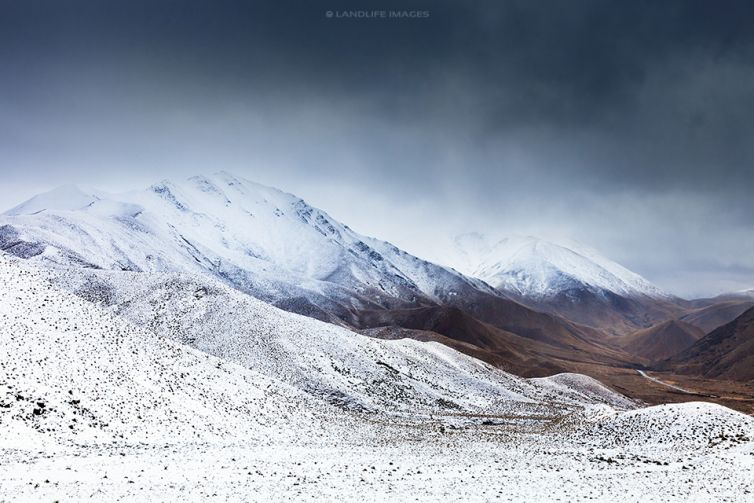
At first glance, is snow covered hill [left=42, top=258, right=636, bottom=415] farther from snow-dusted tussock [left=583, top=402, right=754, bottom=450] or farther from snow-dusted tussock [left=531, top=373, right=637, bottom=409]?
snow-dusted tussock [left=583, top=402, right=754, bottom=450]

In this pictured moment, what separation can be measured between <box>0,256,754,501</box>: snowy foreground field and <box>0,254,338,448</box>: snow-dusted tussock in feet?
0.45

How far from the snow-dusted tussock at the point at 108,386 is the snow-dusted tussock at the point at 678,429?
2448 centimetres

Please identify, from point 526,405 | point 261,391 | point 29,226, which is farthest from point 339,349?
point 29,226

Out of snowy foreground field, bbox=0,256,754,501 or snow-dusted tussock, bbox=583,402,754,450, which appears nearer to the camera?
snowy foreground field, bbox=0,256,754,501

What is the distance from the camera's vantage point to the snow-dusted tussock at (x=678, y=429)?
38906mm

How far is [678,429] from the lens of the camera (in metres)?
41.4

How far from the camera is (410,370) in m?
71.6

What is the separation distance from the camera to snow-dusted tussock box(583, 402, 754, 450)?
38.9m

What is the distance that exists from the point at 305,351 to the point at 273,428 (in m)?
25.2

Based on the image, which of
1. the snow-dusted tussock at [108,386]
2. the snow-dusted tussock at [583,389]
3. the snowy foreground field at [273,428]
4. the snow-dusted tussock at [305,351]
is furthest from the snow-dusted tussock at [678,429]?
the snow-dusted tussock at [583,389]

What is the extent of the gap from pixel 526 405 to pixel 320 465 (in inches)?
2001

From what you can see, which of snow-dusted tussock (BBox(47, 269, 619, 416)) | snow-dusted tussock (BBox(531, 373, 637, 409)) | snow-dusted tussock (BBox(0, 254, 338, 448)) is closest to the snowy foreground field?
snow-dusted tussock (BBox(0, 254, 338, 448))

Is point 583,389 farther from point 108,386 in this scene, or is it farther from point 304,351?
point 108,386

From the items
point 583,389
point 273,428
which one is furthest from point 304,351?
point 583,389
